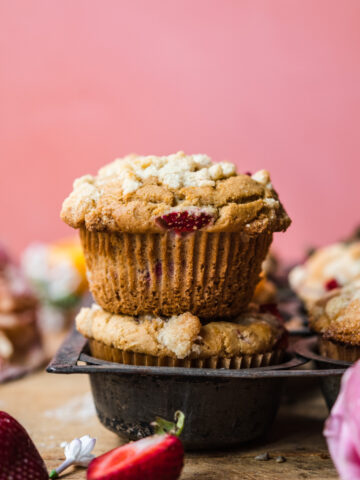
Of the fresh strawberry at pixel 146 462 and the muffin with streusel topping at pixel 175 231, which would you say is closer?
the fresh strawberry at pixel 146 462

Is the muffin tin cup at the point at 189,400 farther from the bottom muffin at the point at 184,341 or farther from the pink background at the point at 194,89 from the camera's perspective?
the pink background at the point at 194,89

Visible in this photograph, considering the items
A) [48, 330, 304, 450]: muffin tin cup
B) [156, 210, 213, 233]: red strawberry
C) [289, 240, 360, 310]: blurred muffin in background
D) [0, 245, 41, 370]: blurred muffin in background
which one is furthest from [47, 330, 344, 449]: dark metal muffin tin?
[0, 245, 41, 370]: blurred muffin in background

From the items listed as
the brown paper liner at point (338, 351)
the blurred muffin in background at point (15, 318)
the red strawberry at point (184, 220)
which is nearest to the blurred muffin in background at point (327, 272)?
the brown paper liner at point (338, 351)

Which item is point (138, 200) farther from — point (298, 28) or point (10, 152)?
point (298, 28)

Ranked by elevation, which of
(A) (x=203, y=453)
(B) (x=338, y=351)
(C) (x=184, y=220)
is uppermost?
(C) (x=184, y=220)

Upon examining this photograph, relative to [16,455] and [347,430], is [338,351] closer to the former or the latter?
[347,430]

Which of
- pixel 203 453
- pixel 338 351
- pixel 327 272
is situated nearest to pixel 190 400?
pixel 203 453
